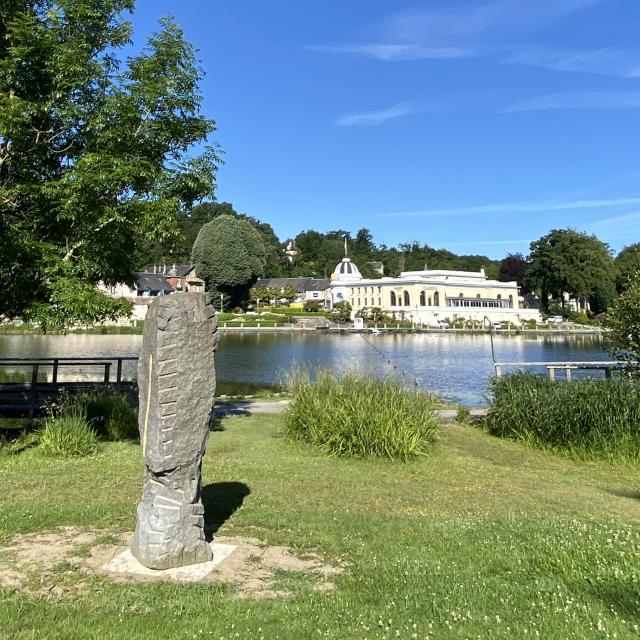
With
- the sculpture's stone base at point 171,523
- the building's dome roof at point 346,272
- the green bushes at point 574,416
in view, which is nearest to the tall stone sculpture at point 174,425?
the sculpture's stone base at point 171,523

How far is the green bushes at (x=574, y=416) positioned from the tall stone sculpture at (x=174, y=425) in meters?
8.37

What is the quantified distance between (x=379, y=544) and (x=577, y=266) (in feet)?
314

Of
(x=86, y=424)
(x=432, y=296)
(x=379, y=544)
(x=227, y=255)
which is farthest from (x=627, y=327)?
(x=432, y=296)

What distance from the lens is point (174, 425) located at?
16.0 feet

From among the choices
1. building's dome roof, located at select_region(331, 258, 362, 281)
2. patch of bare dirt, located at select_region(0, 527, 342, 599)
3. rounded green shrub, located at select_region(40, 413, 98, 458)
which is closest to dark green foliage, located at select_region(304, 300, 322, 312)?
building's dome roof, located at select_region(331, 258, 362, 281)

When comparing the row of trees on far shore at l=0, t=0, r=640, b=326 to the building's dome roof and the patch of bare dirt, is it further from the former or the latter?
the building's dome roof

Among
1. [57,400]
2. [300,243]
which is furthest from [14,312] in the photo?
[300,243]

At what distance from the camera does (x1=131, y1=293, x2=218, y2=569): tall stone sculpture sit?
4777 mm

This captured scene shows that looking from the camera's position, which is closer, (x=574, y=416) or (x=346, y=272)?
(x=574, y=416)

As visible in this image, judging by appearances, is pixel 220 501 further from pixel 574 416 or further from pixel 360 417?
pixel 574 416

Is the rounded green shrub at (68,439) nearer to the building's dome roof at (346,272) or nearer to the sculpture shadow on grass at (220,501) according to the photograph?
the sculpture shadow on grass at (220,501)

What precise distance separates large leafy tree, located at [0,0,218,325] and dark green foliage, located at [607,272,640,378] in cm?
920

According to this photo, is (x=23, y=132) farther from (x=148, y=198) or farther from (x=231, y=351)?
(x=231, y=351)

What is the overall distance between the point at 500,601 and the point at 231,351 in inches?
1540
